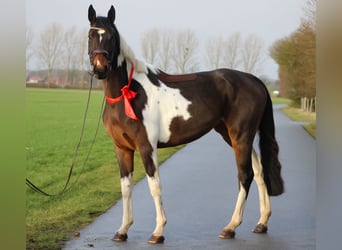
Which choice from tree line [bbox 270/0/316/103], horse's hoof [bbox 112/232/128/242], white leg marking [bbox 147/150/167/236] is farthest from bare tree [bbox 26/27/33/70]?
tree line [bbox 270/0/316/103]

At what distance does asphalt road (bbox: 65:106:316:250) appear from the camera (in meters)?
5.38

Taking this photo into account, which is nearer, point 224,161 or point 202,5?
point 202,5

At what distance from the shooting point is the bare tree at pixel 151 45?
222 inches

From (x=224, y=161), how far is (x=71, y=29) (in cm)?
195

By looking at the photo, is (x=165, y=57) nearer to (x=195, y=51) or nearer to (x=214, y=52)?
(x=195, y=51)

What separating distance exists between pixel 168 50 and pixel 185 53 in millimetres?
165

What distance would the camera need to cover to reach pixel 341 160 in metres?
4.99

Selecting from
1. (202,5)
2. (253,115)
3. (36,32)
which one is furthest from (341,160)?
(36,32)

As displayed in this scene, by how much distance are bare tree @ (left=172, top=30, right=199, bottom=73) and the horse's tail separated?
2.61 feet

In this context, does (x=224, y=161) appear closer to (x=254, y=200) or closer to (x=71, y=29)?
(x=254, y=200)

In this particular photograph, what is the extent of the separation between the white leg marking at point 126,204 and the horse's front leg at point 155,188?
21 cm

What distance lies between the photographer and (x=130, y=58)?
5.21m

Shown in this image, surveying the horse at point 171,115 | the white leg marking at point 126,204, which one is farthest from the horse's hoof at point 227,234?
the white leg marking at point 126,204

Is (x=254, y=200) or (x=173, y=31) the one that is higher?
(x=173, y=31)
